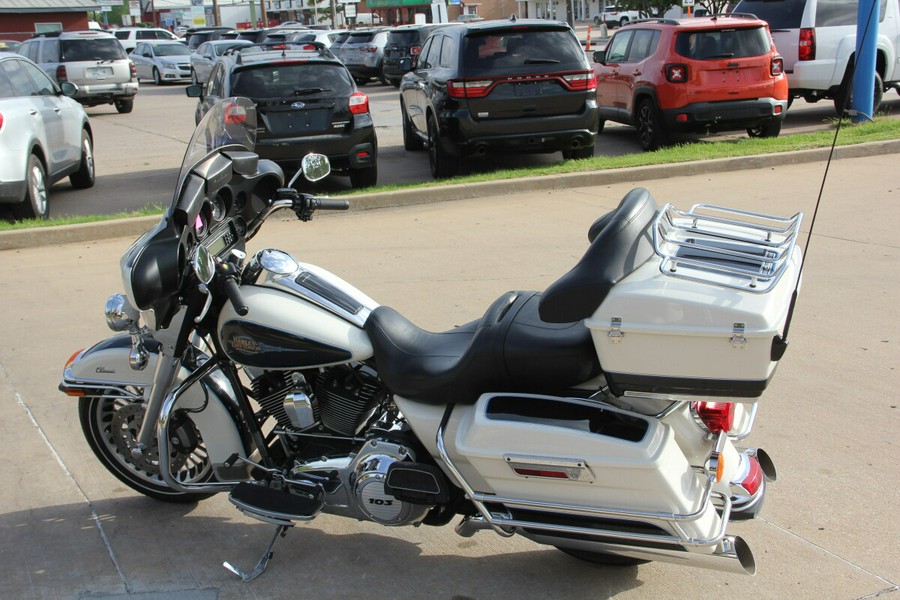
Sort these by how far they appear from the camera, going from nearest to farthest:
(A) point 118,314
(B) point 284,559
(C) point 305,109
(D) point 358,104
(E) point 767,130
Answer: (A) point 118,314, (B) point 284,559, (C) point 305,109, (D) point 358,104, (E) point 767,130

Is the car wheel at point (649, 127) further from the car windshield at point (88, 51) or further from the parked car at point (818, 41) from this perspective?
the car windshield at point (88, 51)

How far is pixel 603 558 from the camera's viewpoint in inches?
136

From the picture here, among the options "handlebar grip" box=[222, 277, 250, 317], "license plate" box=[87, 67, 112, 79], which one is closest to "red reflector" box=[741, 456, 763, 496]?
"handlebar grip" box=[222, 277, 250, 317]

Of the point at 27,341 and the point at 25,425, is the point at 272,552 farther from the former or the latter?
the point at 27,341

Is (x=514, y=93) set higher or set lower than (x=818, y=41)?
lower

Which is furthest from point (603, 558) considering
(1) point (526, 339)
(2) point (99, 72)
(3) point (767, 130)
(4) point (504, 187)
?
(2) point (99, 72)

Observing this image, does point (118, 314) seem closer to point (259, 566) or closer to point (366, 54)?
point (259, 566)

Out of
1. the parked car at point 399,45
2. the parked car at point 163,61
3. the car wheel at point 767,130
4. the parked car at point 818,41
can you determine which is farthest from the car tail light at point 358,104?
the parked car at point 163,61

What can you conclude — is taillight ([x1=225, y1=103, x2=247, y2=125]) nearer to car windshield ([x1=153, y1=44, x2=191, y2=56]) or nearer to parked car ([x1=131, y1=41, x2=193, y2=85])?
parked car ([x1=131, y1=41, x2=193, y2=85])

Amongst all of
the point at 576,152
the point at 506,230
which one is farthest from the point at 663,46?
the point at 506,230

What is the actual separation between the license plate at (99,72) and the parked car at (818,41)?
594 inches

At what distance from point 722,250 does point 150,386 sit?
7.38 feet

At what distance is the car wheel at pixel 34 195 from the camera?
9.41 meters

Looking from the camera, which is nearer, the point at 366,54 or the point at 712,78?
the point at 712,78
